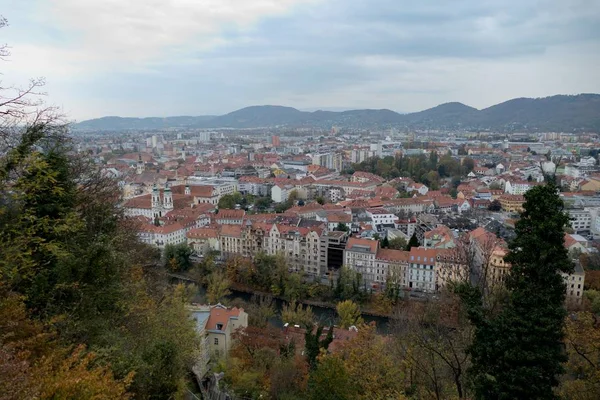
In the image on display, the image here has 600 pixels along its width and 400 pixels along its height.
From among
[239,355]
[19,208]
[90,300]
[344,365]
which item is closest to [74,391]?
[90,300]

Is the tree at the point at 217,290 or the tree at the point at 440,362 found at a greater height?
the tree at the point at 440,362

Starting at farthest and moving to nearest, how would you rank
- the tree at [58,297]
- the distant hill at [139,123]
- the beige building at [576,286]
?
the distant hill at [139,123], the beige building at [576,286], the tree at [58,297]

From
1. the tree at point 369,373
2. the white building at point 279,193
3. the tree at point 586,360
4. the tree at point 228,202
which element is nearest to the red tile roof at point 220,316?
the tree at point 369,373

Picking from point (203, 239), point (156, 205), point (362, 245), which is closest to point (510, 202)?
point (362, 245)

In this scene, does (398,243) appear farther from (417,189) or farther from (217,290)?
(417,189)

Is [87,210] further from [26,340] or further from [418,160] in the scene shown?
[418,160]

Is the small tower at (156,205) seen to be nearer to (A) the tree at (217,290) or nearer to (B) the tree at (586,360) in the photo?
(A) the tree at (217,290)

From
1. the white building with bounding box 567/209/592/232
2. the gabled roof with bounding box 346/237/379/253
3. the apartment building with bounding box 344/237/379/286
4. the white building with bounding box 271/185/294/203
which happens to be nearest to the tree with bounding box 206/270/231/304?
the apartment building with bounding box 344/237/379/286
